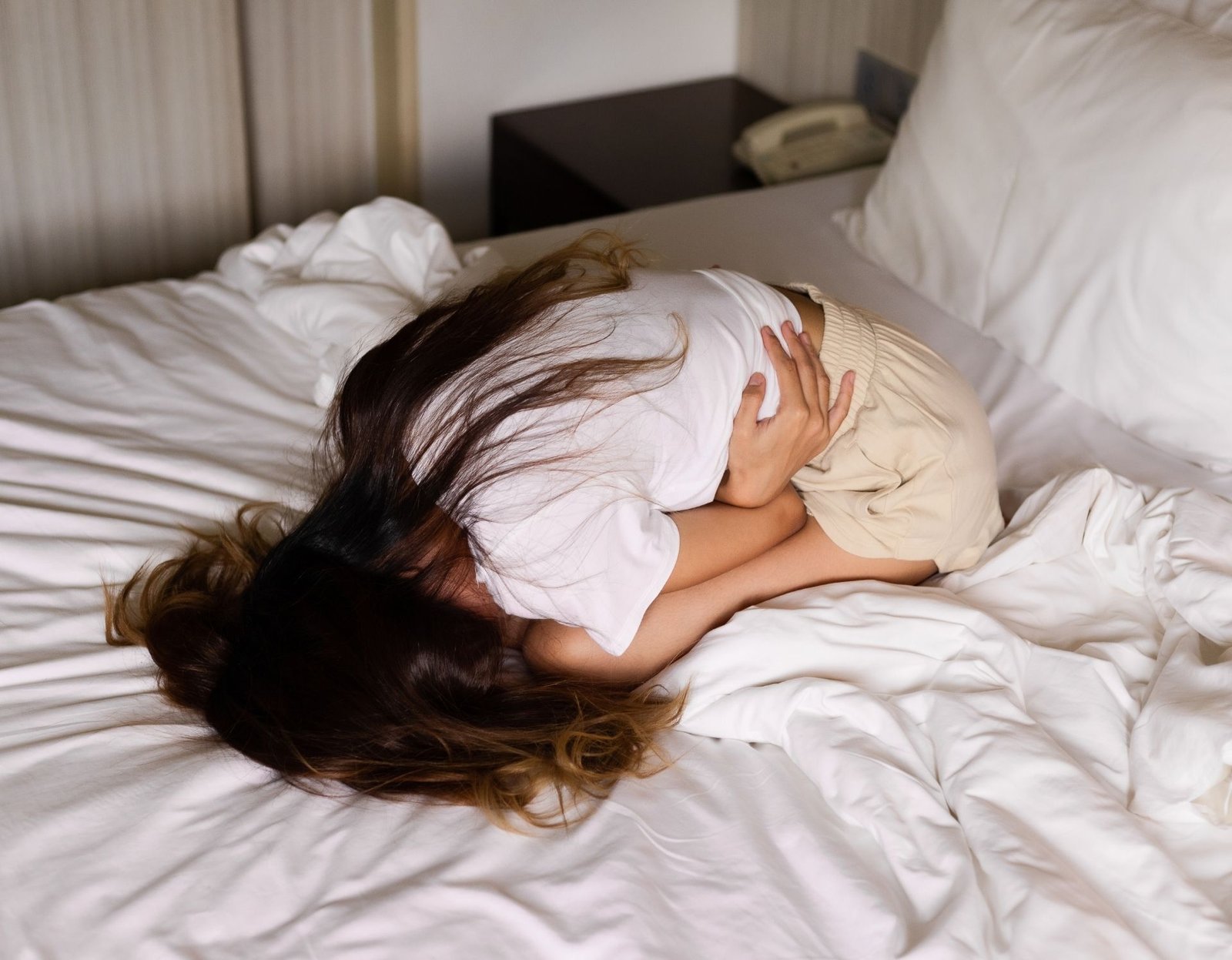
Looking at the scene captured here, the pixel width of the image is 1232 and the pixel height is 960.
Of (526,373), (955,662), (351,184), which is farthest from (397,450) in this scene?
(351,184)

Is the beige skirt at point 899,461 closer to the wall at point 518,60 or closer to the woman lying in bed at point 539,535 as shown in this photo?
the woman lying in bed at point 539,535

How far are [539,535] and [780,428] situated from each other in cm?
30

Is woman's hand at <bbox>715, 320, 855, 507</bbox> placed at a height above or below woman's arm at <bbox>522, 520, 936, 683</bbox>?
above

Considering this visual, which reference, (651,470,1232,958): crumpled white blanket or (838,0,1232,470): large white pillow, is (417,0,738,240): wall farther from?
(651,470,1232,958): crumpled white blanket

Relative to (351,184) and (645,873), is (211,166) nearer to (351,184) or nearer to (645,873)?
(351,184)

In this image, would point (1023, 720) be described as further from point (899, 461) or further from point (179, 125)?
point (179, 125)

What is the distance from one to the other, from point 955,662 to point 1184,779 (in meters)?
0.23

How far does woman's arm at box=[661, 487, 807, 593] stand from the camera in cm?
127

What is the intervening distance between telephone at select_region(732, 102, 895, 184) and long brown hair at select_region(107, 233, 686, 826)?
127 centimetres

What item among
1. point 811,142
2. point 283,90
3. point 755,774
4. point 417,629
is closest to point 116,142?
point 283,90

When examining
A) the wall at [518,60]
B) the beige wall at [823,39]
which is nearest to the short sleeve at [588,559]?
the beige wall at [823,39]

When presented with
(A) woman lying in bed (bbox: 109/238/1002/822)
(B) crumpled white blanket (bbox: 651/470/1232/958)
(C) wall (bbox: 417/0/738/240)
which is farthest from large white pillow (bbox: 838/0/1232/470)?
(C) wall (bbox: 417/0/738/240)

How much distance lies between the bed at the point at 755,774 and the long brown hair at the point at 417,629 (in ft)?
0.13

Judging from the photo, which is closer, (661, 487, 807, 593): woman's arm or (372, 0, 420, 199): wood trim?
(661, 487, 807, 593): woman's arm
